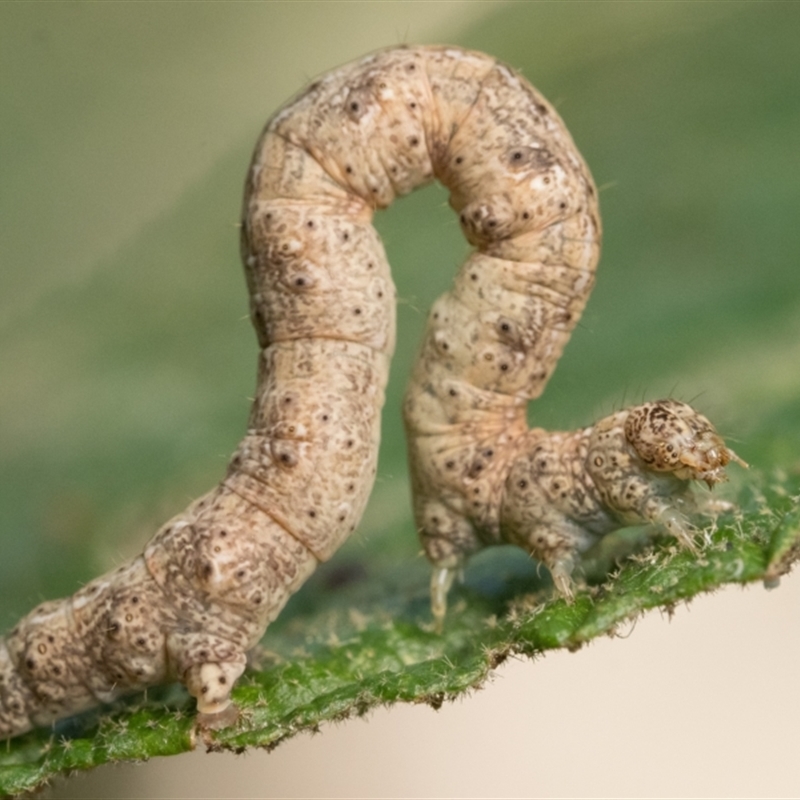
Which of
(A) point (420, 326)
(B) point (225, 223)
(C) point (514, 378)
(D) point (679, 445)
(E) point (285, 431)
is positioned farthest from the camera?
(B) point (225, 223)

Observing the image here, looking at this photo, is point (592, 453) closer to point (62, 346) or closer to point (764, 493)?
point (764, 493)

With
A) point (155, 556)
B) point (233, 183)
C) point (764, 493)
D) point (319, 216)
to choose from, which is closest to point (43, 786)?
point (155, 556)

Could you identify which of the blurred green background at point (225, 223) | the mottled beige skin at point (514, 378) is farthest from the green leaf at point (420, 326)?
the mottled beige skin at point (514, 378)

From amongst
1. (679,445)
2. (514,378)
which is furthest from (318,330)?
(679,445)

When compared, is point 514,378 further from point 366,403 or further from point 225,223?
point 225,223

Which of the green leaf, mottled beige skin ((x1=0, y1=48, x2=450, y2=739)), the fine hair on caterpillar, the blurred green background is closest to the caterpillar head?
the fine hair on caterpillar

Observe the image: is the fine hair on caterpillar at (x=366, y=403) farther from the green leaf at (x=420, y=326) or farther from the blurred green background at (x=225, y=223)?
the blurred green background at (x=225, y=223)

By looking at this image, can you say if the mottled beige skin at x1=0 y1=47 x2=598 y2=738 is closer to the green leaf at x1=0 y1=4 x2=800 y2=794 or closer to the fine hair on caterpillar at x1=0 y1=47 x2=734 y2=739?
the fine hair on caterpillar at x1=0 y1=47 x2=734 y2=739
